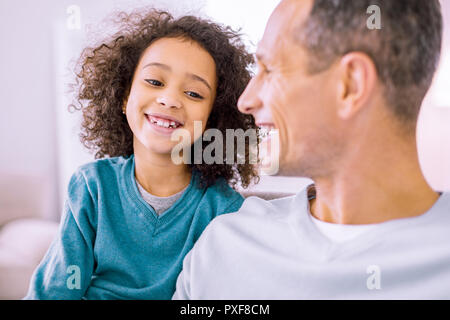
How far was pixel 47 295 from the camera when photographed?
0.92 m

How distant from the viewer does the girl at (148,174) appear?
36.9 inches

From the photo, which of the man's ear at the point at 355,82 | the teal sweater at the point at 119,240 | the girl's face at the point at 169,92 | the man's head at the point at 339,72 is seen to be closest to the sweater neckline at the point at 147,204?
the teal sweater at the point at 119,240

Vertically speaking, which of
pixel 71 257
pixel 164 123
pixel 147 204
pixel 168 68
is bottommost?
pixel 71 257

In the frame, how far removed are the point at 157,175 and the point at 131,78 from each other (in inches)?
10.7

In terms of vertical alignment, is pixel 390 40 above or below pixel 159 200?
above

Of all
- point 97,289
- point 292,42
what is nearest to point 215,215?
point 97,289

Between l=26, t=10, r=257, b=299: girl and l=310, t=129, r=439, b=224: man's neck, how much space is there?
1.05 ft

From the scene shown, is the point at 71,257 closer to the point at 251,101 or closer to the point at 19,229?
the point at 19,229

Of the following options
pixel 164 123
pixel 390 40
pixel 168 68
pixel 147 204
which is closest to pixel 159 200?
pixel 147 204

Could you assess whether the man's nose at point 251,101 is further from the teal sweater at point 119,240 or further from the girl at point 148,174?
the teal sweater at point 119,240

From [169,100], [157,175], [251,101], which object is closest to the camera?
[251,101]

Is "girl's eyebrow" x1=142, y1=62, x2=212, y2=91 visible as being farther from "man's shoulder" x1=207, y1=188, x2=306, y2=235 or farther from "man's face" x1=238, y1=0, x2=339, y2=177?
"man's shoulder" x1=207, y1=188, x2=306, y2=235

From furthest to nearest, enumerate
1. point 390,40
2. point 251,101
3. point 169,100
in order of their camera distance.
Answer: point 169,100
point 251,101
point 390,40

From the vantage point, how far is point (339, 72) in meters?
0.72
